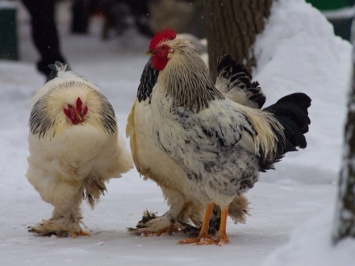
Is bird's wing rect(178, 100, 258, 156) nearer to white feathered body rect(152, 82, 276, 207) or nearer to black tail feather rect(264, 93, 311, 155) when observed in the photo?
white feathered body rect(152, 82, 276, 207)

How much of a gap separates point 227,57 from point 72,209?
1.81 meters

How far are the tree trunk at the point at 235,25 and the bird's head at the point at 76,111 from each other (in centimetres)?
395

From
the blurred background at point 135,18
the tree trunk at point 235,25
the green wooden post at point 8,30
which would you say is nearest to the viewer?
the tree trunk at point 235,25

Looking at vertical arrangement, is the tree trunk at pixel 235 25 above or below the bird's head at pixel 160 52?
above

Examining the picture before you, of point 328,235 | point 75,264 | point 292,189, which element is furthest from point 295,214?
point 328,235

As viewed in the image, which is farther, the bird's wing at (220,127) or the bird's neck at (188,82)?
the bird's neck at (188,82)

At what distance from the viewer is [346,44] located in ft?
37.2

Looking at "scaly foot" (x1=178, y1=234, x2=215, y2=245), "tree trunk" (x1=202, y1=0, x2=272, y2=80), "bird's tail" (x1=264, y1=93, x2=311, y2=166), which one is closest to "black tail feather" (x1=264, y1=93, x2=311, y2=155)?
"bird's tail" (x1=264, y1=93, x2=311, y2=166)

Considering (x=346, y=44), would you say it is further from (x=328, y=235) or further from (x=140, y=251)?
(x=328, y=235)

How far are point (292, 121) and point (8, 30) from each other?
561 inches

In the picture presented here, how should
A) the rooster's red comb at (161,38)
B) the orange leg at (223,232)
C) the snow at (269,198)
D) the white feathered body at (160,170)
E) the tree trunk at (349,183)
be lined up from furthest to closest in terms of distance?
the white feathered body at (160,170) < the orange leg at (223,232) < the rooster's red comb at (161,38) < the snow at (269,198) < the tree trunk at (349,183)

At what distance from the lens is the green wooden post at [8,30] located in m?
20.0

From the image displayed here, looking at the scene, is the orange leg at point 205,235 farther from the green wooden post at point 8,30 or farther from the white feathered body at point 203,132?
the green wooden post at point 8,30

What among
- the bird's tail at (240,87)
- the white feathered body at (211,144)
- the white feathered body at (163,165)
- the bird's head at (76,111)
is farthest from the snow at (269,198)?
the bird's tail at (240,87)
